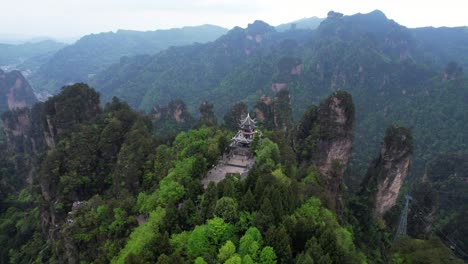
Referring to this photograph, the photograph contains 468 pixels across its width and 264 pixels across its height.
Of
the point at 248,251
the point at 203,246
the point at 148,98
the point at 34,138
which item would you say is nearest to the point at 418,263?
the point at 248,251

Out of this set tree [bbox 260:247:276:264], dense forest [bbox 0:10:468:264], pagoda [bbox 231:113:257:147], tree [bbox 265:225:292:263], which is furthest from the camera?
pagoda [bbox 231:113:257:147]

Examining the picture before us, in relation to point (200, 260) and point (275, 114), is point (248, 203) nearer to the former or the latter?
point (200, 260)

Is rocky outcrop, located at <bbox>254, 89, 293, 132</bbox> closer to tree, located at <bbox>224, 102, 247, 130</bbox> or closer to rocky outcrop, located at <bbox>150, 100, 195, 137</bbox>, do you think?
tree, located at <bbox>224, 102, 247, 130</bbox>

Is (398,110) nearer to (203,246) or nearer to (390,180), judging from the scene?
(390,180)

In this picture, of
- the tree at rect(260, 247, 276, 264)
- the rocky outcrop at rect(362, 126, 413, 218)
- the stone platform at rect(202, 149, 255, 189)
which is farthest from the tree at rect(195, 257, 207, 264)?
the rocky outcrop at rect(362, 126, 413, 218)

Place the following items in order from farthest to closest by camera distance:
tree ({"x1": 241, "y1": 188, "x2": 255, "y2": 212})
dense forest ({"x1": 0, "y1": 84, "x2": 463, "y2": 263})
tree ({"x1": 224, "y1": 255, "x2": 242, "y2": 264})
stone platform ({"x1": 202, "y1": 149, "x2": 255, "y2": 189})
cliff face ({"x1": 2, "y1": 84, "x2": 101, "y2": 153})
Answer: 1. cliff face ({"x1": 2, "y1": 84, "x2": 101, "y2": 153})
2. stone platform ({"x1": 202, "y1": 149, "x2": 255, "y2": 189})
3. tree ({"x1": 241, "y1": 188, "x2": 255, "y2": 212})
4. dense forest ({"x1": 0, "y1": 84, "x2": 463, "y2": 263})
5. tree ({"x1": 224, "y1": 255, "x2": 242, "y2": 264})

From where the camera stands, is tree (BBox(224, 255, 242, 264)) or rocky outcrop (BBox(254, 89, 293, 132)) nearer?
tree (BBox(224, 255, 242, 264))
